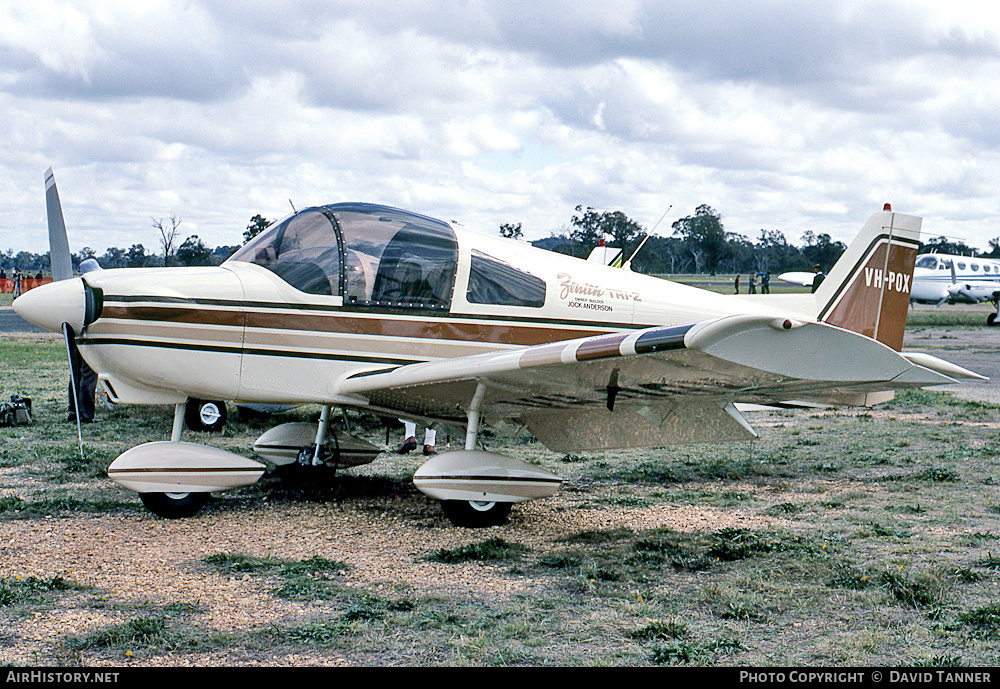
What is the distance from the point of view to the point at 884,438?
9.61 meters

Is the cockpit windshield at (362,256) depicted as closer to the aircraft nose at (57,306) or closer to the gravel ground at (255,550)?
the aircraft nose at (57,306)

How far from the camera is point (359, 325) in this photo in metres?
6.12

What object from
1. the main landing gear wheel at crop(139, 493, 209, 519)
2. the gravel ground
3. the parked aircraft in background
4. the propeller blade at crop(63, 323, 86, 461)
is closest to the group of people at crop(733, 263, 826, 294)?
the gravel ground

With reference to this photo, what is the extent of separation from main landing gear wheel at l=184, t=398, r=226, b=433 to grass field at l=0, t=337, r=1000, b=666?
1.23 meters

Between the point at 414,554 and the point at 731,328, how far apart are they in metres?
2.46

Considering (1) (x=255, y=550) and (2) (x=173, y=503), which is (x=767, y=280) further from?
(1) (x=255, y=550)

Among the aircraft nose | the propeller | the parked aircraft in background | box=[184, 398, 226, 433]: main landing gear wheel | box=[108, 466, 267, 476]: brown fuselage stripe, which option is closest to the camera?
the aircraft nose

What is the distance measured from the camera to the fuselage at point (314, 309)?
5.84 meters

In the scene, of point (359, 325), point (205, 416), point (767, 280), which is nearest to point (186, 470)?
point (359, 325)

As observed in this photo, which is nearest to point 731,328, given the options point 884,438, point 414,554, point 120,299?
point 414,554

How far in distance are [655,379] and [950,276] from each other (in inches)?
1271

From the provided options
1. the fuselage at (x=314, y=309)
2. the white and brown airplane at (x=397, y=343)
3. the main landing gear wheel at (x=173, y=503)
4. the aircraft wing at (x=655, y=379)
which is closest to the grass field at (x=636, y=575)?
the main landing gear wheel at (x=173, y=503)

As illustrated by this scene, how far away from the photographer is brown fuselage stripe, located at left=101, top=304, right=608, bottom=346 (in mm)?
5832

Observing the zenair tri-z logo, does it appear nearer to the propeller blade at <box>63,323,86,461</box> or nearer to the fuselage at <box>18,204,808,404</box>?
the fuselage at <box>18,204,808,404</box>
